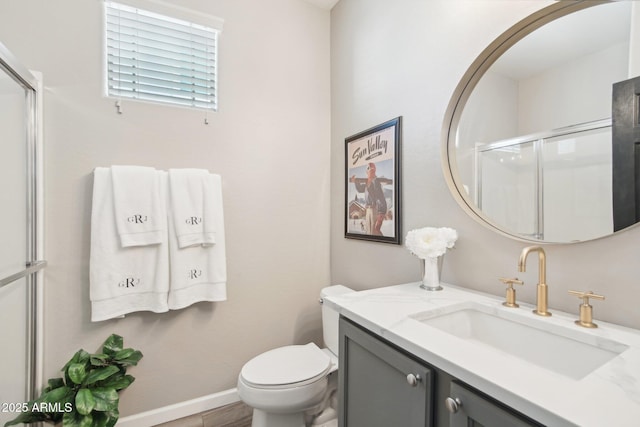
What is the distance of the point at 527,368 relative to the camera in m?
0.60

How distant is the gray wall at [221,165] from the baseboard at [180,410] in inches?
1.5

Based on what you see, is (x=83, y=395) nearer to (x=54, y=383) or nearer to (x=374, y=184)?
(x=54, y=383)

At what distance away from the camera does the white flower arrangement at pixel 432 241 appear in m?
1.16

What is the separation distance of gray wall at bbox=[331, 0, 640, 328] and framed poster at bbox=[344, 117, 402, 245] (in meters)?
0.05

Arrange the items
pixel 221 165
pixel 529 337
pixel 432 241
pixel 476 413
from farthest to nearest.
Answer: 1. pixel 221 165
2. pixel 432 241
3. pixel 529 337
4. pixel 476 413

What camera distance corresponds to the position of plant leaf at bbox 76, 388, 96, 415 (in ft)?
3.93

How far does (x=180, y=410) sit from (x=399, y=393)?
154 centimetres

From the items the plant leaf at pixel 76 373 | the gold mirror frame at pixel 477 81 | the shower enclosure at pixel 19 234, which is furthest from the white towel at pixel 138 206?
the gold mirror frame at pixel 477 81

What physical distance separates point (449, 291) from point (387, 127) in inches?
35.5

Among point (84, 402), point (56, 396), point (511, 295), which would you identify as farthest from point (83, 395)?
point (511, 295)

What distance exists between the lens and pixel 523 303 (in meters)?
0.99

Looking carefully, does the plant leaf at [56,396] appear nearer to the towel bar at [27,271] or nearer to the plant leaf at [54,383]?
the plant leaf at [54,383]

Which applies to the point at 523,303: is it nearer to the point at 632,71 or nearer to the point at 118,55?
the point at 632,71

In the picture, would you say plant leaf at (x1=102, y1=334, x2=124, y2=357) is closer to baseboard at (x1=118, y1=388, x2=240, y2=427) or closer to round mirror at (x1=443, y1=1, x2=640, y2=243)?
baseboard at (x1=118, y1=388, x2=240, y2=427)
